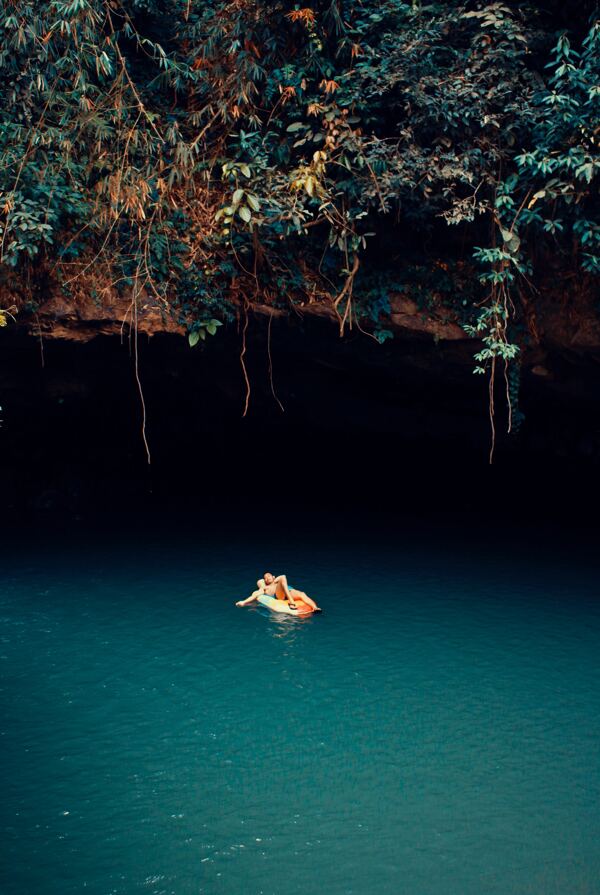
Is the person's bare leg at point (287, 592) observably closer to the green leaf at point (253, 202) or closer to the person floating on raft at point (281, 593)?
the person floating on raft at point (281, 593)

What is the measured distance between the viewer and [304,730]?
29.5 feet

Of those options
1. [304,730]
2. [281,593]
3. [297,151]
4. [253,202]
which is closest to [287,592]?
[281,593]

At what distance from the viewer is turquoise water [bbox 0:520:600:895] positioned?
6727 millimetres

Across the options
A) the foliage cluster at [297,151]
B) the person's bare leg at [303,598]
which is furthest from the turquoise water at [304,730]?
the foliage cluster at [297,151]

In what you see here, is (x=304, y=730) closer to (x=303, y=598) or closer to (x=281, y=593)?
(x=303, y=598)

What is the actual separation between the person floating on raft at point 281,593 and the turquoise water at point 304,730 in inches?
9.4

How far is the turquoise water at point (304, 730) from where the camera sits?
673 centimetres

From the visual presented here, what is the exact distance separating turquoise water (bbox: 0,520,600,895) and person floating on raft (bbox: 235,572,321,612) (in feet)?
0.78

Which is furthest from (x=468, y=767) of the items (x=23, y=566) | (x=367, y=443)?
(x=367, y=443)

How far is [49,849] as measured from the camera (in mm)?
6863

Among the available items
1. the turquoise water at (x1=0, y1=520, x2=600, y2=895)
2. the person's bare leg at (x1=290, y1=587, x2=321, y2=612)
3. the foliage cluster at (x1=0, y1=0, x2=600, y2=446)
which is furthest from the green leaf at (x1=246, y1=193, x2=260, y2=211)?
the turquoise water at (x1=0, y1=520, x2=600, y2=895)

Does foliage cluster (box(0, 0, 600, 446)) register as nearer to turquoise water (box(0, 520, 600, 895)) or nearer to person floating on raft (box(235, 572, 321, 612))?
person floating on raft (box(235, 572, 321, 612))

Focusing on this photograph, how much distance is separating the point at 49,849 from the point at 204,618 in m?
5.46

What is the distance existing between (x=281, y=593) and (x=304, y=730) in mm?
3581
